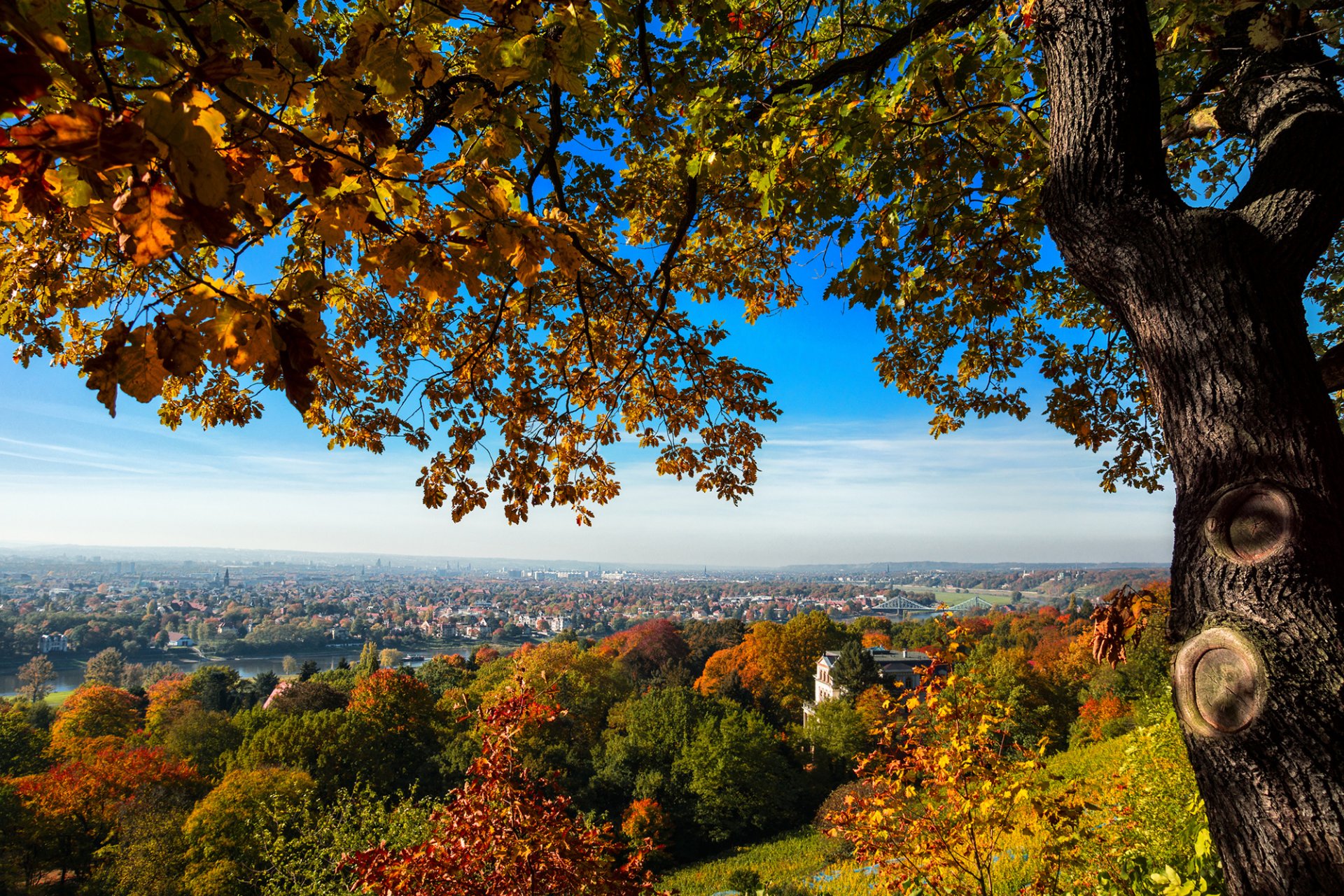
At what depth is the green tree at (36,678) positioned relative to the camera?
1740 inches

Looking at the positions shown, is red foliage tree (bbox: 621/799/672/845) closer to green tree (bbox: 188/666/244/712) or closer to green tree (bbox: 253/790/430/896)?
green tree (bbox: 253/790/430/896)

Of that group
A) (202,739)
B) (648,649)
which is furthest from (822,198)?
(648,649)

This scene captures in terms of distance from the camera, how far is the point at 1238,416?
1525 mm

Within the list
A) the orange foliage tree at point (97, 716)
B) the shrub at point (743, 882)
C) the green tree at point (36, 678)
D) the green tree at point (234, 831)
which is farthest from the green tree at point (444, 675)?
the green tree at point (36, 678)

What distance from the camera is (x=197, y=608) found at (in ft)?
306

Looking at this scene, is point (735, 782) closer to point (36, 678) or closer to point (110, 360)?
point (110, 360)

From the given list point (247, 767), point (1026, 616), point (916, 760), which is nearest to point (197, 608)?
point (247, 767)

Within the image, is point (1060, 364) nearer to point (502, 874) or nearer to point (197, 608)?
point (502, 874)

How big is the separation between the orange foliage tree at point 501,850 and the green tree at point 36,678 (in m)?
58.9

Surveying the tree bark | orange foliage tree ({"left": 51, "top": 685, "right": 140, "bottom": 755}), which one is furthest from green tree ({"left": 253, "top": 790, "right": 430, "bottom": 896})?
orange foliage tree ({"left": 51, "top": 685, "right": 140, "bottom": 755})

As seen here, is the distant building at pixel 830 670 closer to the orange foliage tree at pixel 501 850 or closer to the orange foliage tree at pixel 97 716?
the orange foliage tree at pixel 501 850

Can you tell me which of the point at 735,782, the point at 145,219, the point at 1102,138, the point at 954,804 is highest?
the point at 1102,138

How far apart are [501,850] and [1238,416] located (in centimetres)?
526

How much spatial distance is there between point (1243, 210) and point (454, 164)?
2239 millimetres
